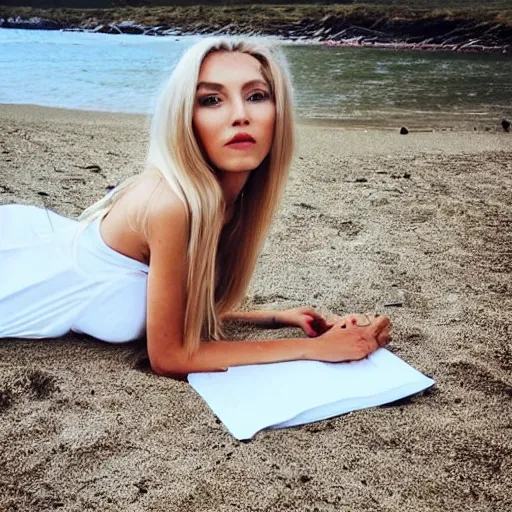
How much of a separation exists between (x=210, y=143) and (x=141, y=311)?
603 mm

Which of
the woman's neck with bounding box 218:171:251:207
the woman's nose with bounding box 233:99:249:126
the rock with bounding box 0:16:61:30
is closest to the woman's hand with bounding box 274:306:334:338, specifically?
the woman's neck with bounding box 218:171:251:207

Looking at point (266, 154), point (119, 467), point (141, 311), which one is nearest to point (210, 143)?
point (266, 154)

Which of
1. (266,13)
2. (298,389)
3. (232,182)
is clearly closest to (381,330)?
(298,389)

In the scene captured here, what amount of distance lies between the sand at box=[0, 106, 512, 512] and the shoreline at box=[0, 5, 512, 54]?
19.8m

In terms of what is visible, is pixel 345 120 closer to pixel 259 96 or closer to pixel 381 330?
pixel 381 330

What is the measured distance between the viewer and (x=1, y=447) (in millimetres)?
1838

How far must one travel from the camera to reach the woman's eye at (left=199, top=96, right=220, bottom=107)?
2.14 meters

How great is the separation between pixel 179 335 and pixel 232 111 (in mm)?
677

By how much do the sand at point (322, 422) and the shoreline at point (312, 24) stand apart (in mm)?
19760

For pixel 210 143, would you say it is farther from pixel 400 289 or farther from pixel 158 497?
pixel 400 289

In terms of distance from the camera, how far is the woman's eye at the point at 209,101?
7.02 feet

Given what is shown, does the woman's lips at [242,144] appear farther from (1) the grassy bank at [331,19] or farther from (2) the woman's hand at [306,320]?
(1) the grassy bank at [331,19]

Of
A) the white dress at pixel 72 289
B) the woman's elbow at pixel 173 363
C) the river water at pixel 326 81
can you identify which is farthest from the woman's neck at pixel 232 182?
the river water at pixel 326 81

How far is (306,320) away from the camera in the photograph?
2.62 metres
